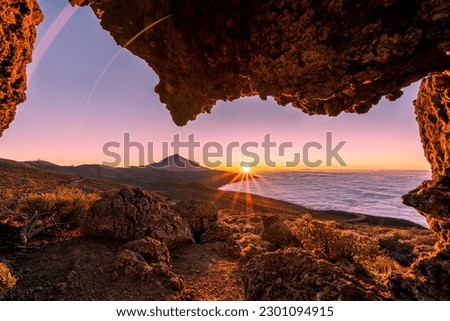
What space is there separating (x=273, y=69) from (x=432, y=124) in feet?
10.6

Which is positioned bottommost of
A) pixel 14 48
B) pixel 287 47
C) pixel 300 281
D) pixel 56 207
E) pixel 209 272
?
pixel 209 272

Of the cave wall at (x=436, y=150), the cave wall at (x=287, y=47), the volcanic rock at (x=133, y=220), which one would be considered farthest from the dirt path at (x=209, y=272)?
the cave wall at (x=287, y=47)

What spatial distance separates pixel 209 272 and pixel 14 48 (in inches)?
220

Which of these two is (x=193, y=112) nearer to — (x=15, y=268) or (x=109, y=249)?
(x=109, y=249)

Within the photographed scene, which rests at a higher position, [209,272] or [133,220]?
[133,220]

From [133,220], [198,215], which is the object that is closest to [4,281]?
[133,220]

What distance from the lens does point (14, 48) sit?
472 cm

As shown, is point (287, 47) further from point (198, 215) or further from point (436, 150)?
point (198, 215)

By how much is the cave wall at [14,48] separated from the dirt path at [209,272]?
179 inches

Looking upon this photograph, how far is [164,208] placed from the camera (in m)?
6.64

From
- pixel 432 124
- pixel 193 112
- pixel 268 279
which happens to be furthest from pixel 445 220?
pixel 193 112

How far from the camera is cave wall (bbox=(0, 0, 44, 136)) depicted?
177 inches

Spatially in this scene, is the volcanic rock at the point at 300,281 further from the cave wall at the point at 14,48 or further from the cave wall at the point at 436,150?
the cave wall at the point at 14,48

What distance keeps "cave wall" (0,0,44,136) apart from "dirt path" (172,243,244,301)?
4557 millimetres
